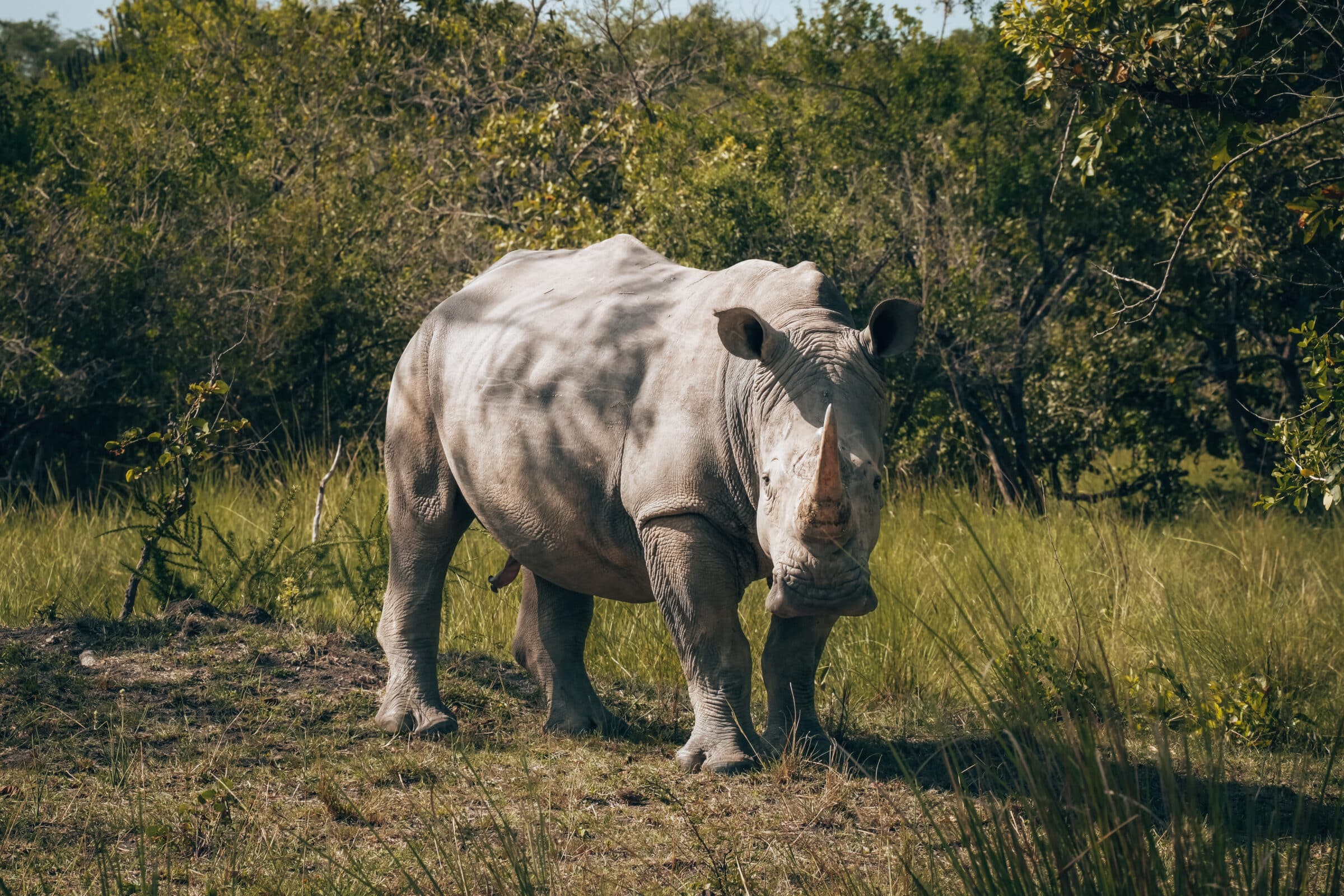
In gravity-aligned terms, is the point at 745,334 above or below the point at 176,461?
above

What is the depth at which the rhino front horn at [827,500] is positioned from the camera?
4.07 m

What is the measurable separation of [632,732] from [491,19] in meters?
11.0

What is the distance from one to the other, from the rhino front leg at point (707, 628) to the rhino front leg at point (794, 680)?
0.59 ft

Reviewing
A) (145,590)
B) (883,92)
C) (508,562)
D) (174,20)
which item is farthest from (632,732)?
(174,20)

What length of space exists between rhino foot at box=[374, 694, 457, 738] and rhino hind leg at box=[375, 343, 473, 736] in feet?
0.18

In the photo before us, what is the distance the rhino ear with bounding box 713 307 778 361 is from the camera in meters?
4.59

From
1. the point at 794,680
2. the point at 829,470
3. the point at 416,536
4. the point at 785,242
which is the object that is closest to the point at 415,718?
the point at 416,536

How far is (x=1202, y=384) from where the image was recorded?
11.6m

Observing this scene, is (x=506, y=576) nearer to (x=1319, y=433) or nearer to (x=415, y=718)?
(x=415, y=718)

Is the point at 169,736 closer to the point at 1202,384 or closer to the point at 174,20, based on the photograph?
the point at 1202,384

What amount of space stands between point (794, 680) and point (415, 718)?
1598mm

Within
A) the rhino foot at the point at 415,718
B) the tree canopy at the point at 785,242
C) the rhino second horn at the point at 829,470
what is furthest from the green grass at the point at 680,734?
the tree canopy at the point at 785,242

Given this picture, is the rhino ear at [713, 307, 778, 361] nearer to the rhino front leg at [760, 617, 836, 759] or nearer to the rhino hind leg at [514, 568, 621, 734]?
the rhino front leg at [760, 617, 836, 759]

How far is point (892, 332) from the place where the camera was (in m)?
4.71
